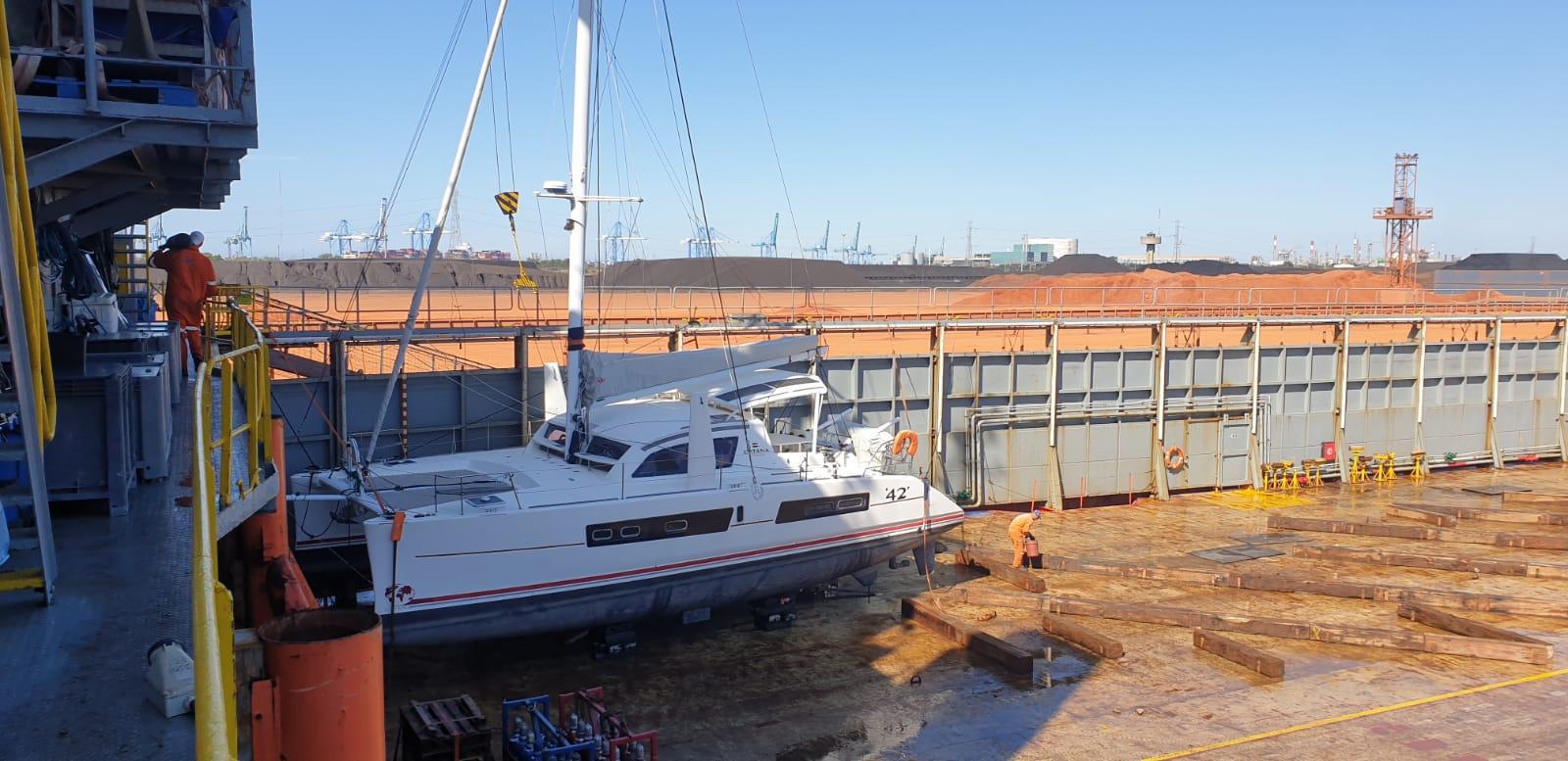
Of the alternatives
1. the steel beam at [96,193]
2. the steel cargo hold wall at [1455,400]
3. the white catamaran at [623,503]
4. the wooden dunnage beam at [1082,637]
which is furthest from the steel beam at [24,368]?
the steel cargo hold wall at [1455,400]

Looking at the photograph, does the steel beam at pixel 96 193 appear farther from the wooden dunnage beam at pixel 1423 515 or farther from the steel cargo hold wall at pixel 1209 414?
the wooden dunnage beam at pixel 1423 515

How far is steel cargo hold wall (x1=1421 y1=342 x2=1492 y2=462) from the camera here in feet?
80.0

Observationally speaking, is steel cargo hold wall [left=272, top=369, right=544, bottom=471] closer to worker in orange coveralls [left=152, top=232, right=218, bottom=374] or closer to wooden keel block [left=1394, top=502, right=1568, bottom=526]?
worker in orange coveralls [left=152, top=232, right=218, bottom=374]

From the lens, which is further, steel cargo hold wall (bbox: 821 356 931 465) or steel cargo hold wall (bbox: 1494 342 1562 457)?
steel cargo hold wall (bbox: 1494 342 1562 457)

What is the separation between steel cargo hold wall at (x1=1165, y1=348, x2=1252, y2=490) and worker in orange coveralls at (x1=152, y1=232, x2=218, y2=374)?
672 inches

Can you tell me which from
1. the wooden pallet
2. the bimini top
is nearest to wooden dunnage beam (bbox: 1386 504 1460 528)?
the bimini top

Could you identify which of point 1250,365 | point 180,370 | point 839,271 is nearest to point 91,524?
point 180,370

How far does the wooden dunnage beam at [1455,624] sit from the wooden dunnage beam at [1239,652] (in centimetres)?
278

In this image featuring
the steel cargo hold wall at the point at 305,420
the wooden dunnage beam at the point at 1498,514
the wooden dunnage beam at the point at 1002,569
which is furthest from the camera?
the wooden dunnage beam at the point at 1498,514

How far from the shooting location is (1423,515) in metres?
19.2

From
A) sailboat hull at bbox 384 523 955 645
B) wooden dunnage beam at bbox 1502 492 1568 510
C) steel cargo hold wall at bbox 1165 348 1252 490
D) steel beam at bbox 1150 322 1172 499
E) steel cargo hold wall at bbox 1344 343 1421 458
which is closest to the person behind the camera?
sailboat hull at bbox 384 523 955 645

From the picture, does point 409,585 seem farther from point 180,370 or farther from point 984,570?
point 984,570

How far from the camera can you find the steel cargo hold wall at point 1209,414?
21562 millimetres

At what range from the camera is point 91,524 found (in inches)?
272
